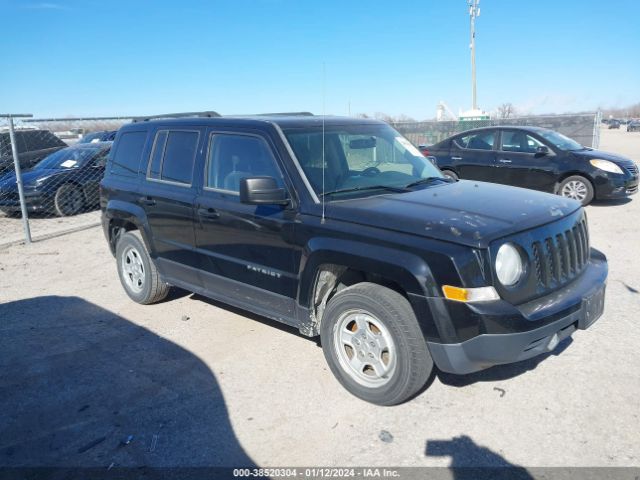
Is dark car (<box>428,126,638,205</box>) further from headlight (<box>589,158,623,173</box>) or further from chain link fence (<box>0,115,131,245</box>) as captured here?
chain link fence (<box>0,115,131,245</box>)

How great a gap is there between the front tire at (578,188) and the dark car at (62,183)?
9.95 metres

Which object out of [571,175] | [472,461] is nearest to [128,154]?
[472,461]

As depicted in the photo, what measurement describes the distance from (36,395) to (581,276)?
4100 mm

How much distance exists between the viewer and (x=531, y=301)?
3.24m

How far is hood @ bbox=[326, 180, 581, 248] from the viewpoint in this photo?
3168mm

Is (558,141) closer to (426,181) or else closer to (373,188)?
(426,181)

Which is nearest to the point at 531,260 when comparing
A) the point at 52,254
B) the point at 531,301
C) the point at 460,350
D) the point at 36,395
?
the point at 531,301

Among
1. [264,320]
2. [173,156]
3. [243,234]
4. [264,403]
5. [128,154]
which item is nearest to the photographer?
[264,403]

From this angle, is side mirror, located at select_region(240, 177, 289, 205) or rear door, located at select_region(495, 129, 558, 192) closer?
side mirror, located at select_region(240, 177, 289, 205)

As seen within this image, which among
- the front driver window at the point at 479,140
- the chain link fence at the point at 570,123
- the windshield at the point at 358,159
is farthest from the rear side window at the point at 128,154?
the chain link fence at the point at 570,123

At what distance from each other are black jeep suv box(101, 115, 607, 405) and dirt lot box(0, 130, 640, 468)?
374 millimetres

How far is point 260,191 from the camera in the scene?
3.72 metres

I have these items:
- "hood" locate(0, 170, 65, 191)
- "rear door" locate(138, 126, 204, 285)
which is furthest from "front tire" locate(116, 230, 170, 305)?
"hood" locate(0, 170, 65, 191)

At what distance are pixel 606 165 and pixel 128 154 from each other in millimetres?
8595
